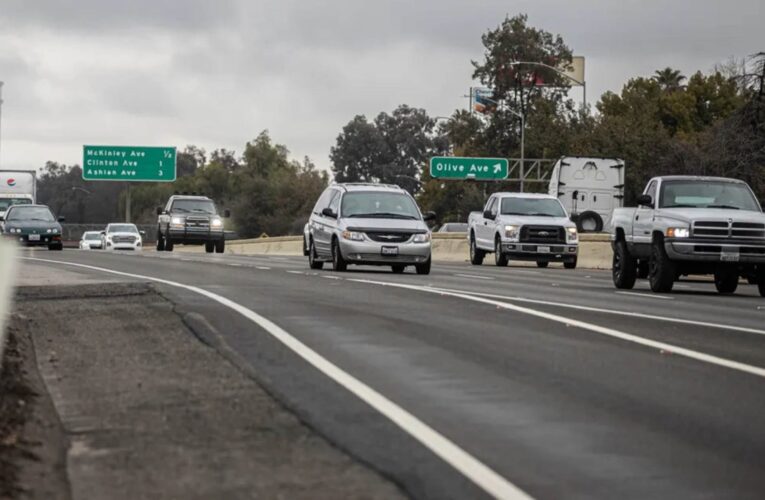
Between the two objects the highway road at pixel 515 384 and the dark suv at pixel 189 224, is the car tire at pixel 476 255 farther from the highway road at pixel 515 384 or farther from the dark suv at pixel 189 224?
the highway road at pixel 515 384

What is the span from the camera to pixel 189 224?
189 feet

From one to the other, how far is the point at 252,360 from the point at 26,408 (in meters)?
3.04

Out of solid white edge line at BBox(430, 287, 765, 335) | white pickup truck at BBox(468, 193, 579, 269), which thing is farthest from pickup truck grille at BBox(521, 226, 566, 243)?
solid white edge line at BBox(430, 287, 765, 335)

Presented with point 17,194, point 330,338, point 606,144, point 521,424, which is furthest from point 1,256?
→ point 606,144

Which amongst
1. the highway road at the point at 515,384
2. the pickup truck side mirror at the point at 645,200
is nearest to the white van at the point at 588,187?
the pickup truck side mirror at the point at 645,200

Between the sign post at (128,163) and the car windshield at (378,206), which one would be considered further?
the sign post at (128,163)

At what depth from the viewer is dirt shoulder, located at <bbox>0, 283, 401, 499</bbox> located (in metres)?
7.69

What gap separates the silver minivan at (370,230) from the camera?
104 ft

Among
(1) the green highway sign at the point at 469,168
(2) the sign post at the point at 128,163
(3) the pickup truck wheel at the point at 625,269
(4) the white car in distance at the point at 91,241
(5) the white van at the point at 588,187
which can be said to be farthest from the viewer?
(2) the sign post at the point at 128,163

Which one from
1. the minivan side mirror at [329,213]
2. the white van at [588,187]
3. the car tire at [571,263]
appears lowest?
the car tire at [571,263]

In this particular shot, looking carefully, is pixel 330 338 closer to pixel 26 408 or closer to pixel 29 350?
pixel 29 350

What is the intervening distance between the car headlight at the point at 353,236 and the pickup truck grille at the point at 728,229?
8.00 meters

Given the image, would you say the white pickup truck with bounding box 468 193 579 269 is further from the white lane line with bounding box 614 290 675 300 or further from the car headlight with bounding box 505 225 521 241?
the white lane line with bounding box 614 290 675 300

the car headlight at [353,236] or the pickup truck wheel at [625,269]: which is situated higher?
the car headlight at [353,236]
